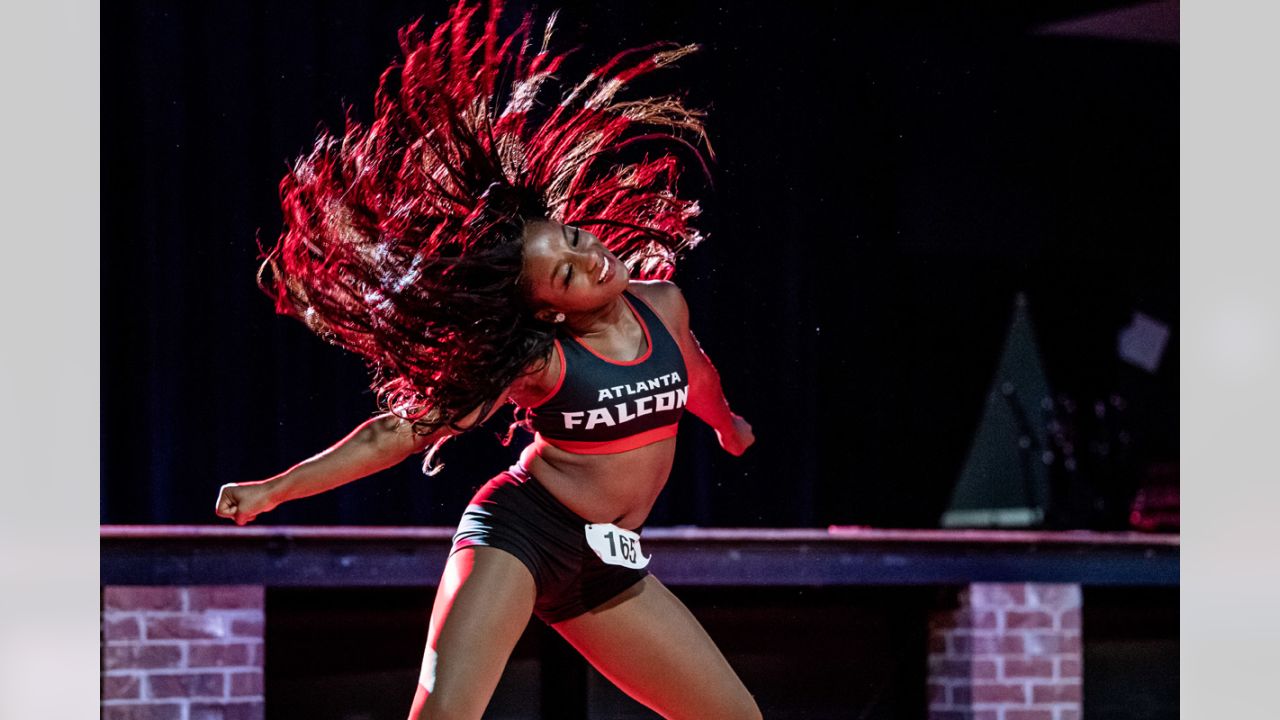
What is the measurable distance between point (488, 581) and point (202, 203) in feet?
7.84

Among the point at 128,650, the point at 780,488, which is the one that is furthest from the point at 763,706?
the point at 128,650

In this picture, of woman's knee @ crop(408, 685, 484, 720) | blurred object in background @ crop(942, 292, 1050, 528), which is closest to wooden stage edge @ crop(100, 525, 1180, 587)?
woman's knee @ crop(408, 685, 484, 720)

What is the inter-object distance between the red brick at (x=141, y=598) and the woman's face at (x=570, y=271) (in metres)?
1.98

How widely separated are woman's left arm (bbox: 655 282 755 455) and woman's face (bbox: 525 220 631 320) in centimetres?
26

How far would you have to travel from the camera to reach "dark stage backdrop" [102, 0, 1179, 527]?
4793 millimetres

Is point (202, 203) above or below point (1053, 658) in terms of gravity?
above

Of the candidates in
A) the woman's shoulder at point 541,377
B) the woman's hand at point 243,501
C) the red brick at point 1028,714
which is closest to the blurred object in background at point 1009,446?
the red brick at point 1028,714

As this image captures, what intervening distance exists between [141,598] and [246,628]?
31 cm

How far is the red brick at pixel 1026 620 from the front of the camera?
16.9 feet

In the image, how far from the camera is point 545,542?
10.0ft

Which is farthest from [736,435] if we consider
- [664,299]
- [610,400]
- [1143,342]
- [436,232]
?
[1143,342]

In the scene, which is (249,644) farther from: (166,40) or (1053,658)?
(1053,658)

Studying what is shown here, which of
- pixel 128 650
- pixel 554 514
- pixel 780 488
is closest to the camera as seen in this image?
pixel 554 514

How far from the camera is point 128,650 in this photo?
173 inches
